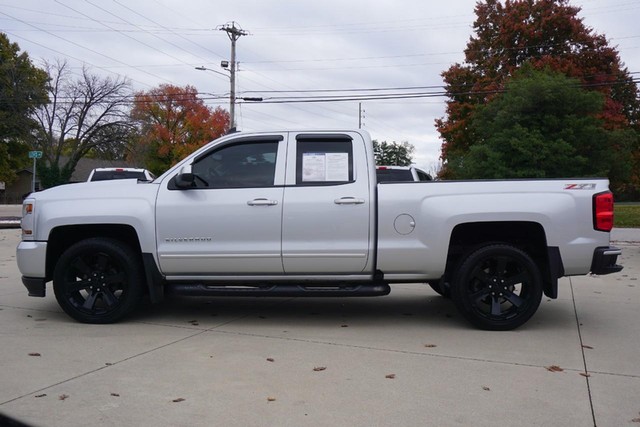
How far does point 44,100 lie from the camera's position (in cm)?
5084

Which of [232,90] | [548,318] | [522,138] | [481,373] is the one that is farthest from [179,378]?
[232,90]

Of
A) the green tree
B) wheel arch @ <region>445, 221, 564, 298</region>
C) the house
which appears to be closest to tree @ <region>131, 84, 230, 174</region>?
the house

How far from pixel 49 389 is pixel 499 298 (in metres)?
4.21

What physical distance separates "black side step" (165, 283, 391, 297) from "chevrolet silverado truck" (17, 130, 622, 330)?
1 centimetres

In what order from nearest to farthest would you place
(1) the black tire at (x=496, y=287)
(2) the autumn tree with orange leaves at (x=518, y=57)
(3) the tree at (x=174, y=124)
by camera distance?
(1) the black tire at (x=496, y=287) < (2) the autumn tree with orange leaves at (x=518, y=57) < (3) the tree at (x=174, y=124)

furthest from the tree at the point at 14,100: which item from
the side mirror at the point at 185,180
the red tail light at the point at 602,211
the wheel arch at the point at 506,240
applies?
the red tail light at the point at 602,211

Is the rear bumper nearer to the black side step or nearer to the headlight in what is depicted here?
the black side step

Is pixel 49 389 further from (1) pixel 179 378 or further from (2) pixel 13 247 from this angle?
(2) pixel 13 247

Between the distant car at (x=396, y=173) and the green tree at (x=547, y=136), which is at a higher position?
the green tree at (x=547, y=136)

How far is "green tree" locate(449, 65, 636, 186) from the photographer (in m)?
23.8

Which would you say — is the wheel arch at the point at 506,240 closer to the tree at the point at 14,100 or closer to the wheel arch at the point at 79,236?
the wheel arch at the point at 79,236

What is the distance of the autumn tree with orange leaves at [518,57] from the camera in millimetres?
33750

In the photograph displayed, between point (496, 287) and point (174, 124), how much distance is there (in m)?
63.4

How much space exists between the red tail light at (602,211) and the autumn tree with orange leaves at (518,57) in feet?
89.7
